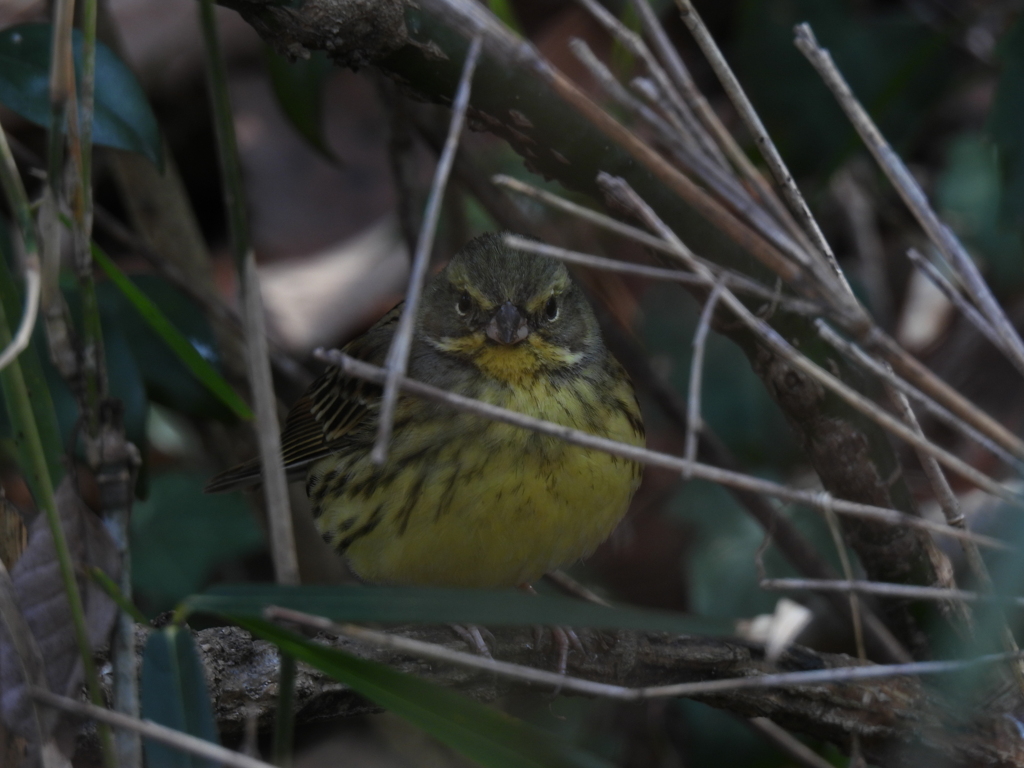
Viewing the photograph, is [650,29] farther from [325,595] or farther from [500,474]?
[325,595]

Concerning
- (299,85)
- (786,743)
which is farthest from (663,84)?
(786,743)

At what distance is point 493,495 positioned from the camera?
2.66m

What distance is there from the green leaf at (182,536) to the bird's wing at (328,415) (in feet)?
0.51

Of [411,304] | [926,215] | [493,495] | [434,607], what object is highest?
[926,215]

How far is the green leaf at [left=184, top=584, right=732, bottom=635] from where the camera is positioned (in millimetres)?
1636

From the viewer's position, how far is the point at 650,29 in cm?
228

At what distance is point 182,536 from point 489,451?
1456mm

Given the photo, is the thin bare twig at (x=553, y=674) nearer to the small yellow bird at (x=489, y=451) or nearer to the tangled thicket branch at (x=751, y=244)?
the tangled thicket branch at (x=751, y=244)

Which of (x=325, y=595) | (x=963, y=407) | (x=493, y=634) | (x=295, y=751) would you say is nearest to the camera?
(x=325, y=595)

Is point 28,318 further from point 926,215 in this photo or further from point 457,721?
point 926,215

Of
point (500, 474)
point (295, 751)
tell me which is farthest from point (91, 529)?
point (295, 751)

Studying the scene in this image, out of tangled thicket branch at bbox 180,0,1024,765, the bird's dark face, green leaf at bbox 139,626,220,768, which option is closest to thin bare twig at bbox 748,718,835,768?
tangled thicket branch at bbox 180,0,1024,765

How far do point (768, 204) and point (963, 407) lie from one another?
603 millimetres

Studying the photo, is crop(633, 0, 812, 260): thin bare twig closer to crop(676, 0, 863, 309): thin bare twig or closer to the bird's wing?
crop(676, 0, 863, 309): thin bare twig
